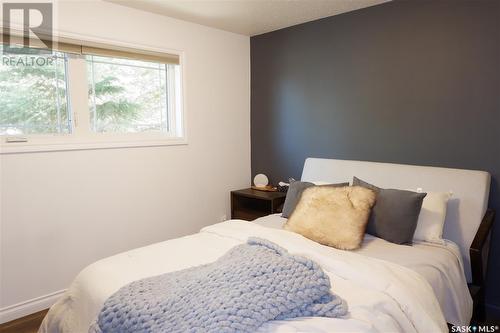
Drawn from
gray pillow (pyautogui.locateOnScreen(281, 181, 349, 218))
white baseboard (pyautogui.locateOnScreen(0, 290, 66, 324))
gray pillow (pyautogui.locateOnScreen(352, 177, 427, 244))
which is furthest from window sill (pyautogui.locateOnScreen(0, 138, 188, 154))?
gray pillow (pyautogui.locateOnScreen(352, 177, 427, 244))

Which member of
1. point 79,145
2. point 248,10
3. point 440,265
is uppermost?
point 248,10

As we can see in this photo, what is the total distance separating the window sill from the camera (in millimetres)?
2316

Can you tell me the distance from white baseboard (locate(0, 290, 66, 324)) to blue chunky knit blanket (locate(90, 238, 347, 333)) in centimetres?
151

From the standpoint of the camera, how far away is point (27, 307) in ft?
8.05

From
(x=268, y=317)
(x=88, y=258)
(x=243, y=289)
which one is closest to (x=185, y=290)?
(x=243, y=289)

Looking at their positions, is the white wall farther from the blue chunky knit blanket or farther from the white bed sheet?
the white bed sheet

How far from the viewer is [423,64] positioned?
255 cm

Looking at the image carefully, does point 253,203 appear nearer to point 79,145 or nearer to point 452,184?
point 79,145

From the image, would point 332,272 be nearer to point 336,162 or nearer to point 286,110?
point 336,162

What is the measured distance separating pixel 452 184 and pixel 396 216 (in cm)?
55

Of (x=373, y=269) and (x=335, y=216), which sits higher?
(x=335, y=216)

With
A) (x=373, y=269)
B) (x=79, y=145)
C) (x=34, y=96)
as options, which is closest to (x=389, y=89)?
(x=373, y=269)

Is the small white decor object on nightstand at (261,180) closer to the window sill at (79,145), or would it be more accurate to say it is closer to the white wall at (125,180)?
the white wall at (125,180)

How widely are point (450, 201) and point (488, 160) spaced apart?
1.27 feet
